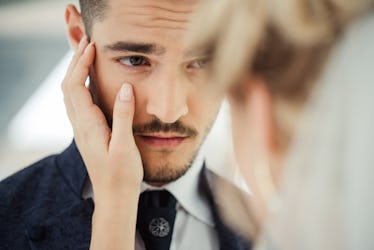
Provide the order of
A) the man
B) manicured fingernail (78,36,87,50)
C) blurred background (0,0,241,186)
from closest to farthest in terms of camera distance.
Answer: the man < manicured fingernail (78,36,87,50) < blurred background (0,0,241,186)

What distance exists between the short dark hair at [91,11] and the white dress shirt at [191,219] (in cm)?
36

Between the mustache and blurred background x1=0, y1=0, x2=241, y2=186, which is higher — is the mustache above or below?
above

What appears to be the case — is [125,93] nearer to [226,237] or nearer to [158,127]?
[158,127]

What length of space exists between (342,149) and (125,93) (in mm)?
588

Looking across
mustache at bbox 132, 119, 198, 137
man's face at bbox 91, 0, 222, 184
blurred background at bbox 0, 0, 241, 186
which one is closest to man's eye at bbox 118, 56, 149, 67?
man's face at bbox 91, 0, 222, 184

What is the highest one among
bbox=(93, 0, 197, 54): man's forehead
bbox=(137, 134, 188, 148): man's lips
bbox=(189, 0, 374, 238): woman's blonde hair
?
bbox=(189, 0, 374, 238): woman's blonde hair

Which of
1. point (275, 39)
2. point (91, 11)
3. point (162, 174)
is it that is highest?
point (275, 39)

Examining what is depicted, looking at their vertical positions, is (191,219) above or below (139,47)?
below

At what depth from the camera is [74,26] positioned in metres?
1.33

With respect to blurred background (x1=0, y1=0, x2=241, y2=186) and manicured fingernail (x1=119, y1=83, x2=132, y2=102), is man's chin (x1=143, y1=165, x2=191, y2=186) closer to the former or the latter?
manicured fingernail (x1=119, y1=83, x2=132, y2=102)

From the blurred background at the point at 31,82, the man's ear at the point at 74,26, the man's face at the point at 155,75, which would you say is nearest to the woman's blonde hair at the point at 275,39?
the man's face at the point at 155,75

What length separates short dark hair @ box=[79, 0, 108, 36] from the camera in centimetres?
122

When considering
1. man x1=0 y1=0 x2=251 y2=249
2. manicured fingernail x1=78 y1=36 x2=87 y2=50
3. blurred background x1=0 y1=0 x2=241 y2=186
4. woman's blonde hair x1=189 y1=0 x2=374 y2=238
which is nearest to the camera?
woman's blonde hair x1=189 y1=0 x2=374 y2=238

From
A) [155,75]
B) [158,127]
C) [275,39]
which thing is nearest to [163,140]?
[158,127]
